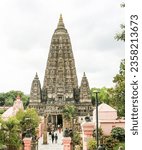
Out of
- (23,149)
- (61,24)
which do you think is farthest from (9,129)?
(61,24)

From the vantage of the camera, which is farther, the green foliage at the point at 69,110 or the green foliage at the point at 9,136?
the green foliage at the point at 69,110

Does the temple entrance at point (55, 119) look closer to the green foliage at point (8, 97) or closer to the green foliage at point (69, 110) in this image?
the green foliage at point (69, 110)

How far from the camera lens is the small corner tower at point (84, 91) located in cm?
6975

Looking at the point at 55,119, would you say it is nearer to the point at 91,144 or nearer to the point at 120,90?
the point at 91,144

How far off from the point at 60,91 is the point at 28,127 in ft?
130

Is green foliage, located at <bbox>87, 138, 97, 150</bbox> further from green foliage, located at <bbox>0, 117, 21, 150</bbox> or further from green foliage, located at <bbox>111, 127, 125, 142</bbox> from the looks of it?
green foliage, located at <bbox>0, 117, 21, 150</bbox>

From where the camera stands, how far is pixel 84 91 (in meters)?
70.5

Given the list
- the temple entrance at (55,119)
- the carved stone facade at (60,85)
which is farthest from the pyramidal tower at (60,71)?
the temple entrance at (55,119)

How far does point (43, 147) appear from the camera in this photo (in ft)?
115

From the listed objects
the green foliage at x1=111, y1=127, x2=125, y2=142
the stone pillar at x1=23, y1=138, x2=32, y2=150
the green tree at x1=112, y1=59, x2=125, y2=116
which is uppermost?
the green tree at x1=112, y1=59, x2=125, y2=116

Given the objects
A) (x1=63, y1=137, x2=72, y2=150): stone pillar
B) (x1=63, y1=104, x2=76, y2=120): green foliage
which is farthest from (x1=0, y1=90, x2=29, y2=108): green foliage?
(x1=63, y1=137, x2=72, y2=150): stone pillar

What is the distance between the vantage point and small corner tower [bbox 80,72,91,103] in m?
69.8

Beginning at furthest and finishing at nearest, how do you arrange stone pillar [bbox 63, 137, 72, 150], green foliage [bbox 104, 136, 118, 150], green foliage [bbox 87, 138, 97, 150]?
stone pillar [bbox 63, 137, 72, 150], green foliage [bbox 104, 136, 118, 150], green foliage [bbox 87, 138, 97, 150]

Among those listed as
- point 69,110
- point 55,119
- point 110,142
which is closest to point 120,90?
point 110,142
